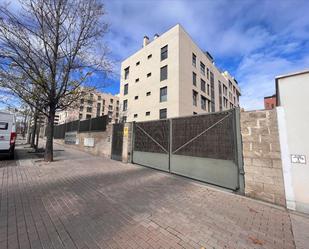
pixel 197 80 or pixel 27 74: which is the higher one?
pixel 197 80

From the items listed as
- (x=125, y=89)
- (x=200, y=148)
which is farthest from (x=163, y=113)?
(x=200, y=148)

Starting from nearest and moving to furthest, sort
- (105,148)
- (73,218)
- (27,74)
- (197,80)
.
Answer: (73,218) → (27,74) → (105,148) → (197,80)

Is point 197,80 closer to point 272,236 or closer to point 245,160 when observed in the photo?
point 245,160

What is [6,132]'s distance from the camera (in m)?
8.33

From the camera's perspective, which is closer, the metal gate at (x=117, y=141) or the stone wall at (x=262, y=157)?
the stone wall at (x=262, y=157)

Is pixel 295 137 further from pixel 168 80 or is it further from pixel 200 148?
pixel 168 80

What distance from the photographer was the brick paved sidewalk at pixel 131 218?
2438 millimetres

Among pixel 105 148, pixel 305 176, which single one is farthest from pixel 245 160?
pixel 105 148

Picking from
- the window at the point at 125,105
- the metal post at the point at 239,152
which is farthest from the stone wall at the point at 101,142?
the window at the point at 125,105

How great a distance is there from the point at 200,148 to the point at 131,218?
3636mm

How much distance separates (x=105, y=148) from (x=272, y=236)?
10.3 metres

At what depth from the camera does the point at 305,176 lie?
3701mm

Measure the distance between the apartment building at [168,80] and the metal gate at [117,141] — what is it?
855cm

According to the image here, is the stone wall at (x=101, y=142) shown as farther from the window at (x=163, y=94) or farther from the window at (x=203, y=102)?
the window at (x=203, y=102)
